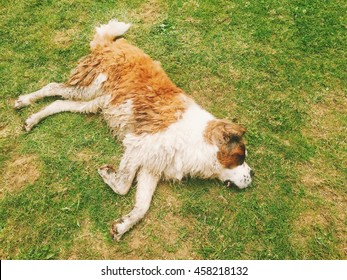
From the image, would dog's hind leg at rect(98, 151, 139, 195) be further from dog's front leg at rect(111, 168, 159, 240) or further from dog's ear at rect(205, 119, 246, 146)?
dog's ear at rect(205, 119, 246, 146)

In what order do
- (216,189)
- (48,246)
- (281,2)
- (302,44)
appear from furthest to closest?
(281,2) → (302,44) → (216,189) → (48,246)

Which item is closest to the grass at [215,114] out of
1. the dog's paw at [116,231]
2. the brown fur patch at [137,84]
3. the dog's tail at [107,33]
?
the dog's paw at [116,231]

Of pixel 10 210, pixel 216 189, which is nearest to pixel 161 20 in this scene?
pixel 216 189

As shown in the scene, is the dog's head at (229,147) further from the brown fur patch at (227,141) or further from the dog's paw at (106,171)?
the dog's paw at (106,171)

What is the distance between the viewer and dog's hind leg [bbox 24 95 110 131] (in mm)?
5039

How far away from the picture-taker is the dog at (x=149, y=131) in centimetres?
445

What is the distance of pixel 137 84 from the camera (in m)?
4.67

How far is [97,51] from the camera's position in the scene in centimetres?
505

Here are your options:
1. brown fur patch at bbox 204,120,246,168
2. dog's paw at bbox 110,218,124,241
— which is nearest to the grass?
dog's paw at bbox 110,218,124,241

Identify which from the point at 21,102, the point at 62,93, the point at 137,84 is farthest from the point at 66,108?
the point at 137,84

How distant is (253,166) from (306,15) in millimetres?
3617

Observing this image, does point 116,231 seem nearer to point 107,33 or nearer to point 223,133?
point 223,133

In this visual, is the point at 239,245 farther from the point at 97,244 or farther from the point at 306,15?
the point at 306,15

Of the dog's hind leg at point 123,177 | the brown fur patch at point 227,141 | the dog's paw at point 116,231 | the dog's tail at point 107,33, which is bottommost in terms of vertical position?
the dog's paw at point 116,231
